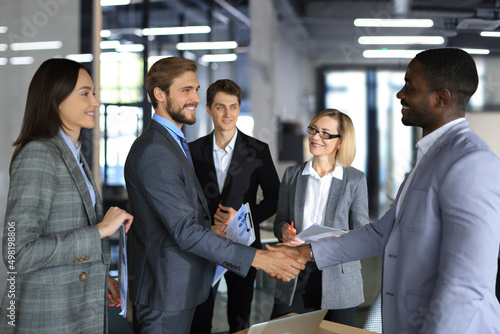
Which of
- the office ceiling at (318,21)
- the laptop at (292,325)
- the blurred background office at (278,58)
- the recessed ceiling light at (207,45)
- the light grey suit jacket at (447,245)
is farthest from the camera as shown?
the recessed ceiling light at (207,45)

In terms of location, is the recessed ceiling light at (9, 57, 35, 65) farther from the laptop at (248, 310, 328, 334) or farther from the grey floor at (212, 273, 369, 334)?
the laptop at (248, 310, 328, 334)

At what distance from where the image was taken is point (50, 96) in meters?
1.40

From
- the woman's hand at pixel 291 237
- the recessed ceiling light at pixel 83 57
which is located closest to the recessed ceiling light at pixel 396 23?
the recessed ceiling light at pixel 83 57

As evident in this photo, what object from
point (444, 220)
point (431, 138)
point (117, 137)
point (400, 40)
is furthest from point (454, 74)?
point (400, 40)

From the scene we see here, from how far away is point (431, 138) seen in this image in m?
1.27

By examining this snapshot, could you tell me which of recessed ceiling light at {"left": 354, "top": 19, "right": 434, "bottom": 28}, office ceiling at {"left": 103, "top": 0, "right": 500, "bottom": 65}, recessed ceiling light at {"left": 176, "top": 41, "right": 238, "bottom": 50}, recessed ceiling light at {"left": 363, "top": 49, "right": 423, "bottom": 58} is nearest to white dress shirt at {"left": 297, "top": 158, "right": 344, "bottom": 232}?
office ceiling at {"left": 103, "top": 0, "right": 500, "bottom": 65}

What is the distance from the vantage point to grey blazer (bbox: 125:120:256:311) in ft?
5.37

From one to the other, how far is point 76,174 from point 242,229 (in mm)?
682

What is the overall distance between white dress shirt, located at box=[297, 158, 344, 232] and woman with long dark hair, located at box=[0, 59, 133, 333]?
1.01 metres

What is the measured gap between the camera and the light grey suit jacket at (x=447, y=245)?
1061mm

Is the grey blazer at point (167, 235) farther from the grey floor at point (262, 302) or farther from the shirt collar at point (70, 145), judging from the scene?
the grey floor at point (262, 302)

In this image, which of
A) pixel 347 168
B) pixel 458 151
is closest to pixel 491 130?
pixel 347 168

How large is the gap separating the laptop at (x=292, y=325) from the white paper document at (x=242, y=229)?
0.51 metres

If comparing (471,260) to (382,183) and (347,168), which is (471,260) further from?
(382,183)
